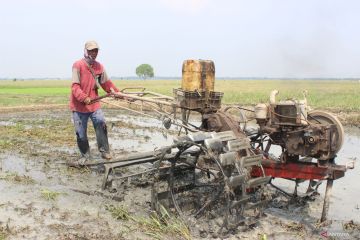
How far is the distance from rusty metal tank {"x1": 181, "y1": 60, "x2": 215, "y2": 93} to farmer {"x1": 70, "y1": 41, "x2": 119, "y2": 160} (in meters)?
1.97

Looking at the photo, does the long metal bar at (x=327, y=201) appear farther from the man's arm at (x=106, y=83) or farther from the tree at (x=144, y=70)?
the tree at (x=144, y=70)

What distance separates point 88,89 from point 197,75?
7.73 ft

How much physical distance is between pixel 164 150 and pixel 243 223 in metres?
1.37

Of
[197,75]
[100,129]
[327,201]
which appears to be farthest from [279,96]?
[327,201]

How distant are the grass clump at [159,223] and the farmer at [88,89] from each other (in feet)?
7.16

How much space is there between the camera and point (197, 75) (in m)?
6.35

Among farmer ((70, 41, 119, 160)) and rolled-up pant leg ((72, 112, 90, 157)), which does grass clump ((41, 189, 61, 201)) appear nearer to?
farmer ((70, 41, 119, 160))

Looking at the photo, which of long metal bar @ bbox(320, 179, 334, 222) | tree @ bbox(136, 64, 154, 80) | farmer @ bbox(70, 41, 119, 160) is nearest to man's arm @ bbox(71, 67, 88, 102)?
farmer @ bbox(70, 41, 119, 160)

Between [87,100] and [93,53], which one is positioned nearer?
[87,100]

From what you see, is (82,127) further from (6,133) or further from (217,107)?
(6,133)

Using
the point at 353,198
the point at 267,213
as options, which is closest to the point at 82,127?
the point at 267,213

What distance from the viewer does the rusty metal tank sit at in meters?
6.36

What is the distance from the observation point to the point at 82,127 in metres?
7.94

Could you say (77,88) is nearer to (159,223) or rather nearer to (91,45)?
(91,45)
